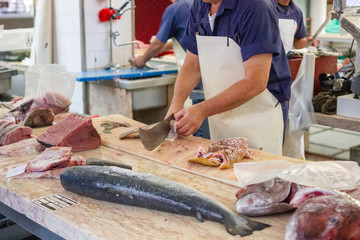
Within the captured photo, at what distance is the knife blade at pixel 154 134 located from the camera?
9.10 ft

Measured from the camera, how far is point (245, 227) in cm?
177

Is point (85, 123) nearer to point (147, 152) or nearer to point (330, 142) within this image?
point (147, 152)

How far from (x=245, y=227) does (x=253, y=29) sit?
1.51 m

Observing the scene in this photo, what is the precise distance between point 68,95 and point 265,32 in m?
1.82

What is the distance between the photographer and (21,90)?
21.5 ft

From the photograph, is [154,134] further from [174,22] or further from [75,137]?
[174,22]

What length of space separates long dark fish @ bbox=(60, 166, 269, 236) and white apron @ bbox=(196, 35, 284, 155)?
131cm

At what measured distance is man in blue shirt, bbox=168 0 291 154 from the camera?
9.61 ft

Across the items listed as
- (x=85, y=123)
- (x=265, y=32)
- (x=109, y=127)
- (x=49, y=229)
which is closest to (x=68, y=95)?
(x=109, y=127)

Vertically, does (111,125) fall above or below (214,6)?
below

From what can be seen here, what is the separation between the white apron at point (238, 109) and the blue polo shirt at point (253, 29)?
0.26ft

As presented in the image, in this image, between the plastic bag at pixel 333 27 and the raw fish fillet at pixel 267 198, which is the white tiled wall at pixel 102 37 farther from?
the plastic bag at pixel 333 27

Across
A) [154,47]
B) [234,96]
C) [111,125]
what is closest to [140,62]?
[154,47]

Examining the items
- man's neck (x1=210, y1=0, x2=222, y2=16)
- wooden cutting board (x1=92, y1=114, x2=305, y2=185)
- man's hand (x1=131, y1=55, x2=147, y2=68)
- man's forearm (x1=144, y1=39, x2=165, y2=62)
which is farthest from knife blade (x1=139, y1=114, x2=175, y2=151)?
man's hand (x1=131, y1=55, x2=147, y2=68)
